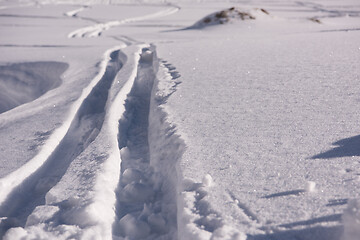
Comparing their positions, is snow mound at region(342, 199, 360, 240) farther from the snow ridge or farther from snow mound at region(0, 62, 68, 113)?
snow mound at region(0, 62, 68, 113)

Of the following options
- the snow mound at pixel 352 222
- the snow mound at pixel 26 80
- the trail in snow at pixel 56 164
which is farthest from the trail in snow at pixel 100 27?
the snow mound at pixel 352 222

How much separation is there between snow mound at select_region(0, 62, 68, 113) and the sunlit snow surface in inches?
3.8

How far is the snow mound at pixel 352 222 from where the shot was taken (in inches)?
37.8

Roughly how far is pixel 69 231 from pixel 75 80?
7.54 feet

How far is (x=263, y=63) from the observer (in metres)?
3.36

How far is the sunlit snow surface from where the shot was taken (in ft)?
4.10

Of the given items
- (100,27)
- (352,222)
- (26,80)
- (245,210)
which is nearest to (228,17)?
(100,27)

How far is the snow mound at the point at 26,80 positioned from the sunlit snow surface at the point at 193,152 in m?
0.10

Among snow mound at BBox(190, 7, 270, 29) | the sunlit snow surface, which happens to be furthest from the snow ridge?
snow mound at BBox(190, 7, 270, 29)

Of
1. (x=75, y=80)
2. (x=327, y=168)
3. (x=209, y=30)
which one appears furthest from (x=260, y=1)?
(x=327, y=168)

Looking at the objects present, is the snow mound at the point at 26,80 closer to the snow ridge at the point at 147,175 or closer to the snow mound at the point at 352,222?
the snow ridge at the point at 147,175

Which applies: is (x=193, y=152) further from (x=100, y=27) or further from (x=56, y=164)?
(x=100, y=27)

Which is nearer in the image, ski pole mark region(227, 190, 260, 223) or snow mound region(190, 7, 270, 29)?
ski pole mark region(227, 190, 260, 223)

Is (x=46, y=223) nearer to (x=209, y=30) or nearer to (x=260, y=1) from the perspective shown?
(x=209, y=30)
